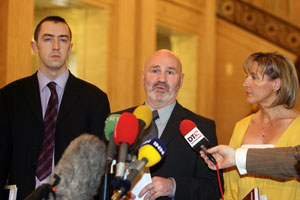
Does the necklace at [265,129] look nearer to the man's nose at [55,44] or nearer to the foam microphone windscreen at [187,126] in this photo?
the foam microphone windscreen at [187,126]

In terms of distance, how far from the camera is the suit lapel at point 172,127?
3.33 m

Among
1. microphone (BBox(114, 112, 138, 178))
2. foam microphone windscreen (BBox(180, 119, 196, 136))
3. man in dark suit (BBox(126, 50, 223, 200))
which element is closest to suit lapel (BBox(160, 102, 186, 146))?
man in dark suit (BBox(126, 50, 223, 200))

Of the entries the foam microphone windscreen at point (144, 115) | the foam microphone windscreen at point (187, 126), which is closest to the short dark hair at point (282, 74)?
the foam microphone windscreen at point (187, 126)

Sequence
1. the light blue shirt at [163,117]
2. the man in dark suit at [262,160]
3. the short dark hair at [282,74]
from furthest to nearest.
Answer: the short dark hair at [282,74] → the light blue shirt at [163,117] → the man in dark suit at [262,160]

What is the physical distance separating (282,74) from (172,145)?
991 millimetres

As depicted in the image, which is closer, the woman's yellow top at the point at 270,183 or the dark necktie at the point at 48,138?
the dark necktie at the point at 48,138

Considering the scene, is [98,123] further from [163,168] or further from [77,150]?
[77,150]

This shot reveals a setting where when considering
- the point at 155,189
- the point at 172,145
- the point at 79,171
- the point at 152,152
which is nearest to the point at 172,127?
the point at 172,145

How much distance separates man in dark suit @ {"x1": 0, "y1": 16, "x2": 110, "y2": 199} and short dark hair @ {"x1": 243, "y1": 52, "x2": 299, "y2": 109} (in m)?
1.18

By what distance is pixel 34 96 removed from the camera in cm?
336

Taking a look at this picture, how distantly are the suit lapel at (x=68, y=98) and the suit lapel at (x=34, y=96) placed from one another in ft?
0.43

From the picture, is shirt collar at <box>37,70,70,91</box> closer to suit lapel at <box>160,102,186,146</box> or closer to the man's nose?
the man's nose

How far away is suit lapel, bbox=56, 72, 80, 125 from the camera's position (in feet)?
10.7

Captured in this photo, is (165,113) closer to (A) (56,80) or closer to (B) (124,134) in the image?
(A) (56,80)
